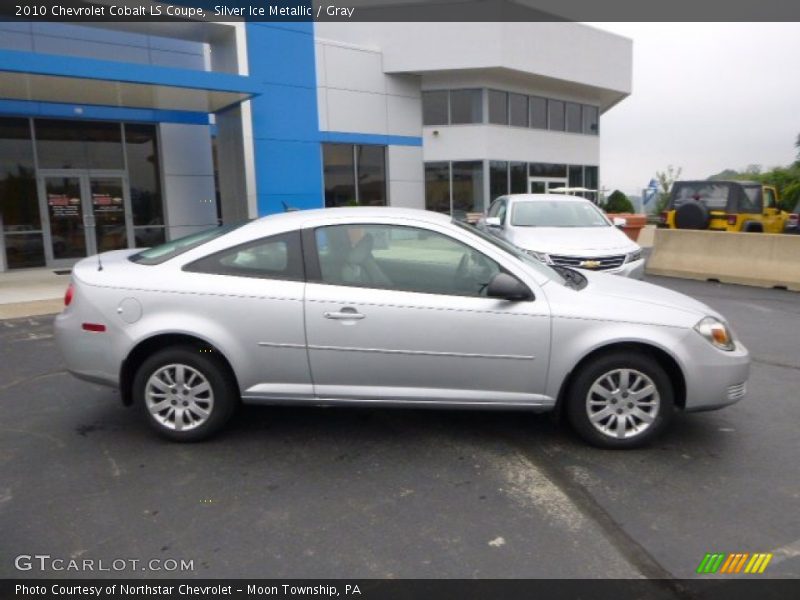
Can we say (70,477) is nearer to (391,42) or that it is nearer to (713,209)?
(713,209)

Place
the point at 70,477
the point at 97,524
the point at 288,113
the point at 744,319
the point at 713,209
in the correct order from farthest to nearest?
the point at 288,113 → the point at 713,209 → the point at 744,319 → the point at 70,477 → the point at 97,524

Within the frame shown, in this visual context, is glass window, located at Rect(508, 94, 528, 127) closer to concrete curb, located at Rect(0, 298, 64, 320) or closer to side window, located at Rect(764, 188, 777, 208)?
side window, located at Rect(764, 188, 777, 208)

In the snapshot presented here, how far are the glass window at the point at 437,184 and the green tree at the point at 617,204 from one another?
9633 millimetres

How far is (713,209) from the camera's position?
48.8 ft

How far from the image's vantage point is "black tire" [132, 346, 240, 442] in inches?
155

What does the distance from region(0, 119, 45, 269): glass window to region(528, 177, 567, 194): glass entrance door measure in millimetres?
16742

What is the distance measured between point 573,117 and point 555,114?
1423 mm

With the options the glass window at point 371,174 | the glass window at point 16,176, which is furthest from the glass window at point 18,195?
the glass window at point 371,174

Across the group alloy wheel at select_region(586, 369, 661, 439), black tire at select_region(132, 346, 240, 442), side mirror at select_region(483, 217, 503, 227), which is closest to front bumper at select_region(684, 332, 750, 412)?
alloy wheel at select_region(586, 369, 661, 439)

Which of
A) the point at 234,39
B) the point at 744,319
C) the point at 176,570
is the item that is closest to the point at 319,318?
the point at 176,570

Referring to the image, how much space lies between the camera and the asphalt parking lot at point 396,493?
Answer: 9.28 ft

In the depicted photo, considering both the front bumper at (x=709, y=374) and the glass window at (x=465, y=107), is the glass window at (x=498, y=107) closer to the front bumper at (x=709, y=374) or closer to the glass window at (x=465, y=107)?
the glass window at (x=465, y=107)

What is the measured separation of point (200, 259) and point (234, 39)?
12961 mm

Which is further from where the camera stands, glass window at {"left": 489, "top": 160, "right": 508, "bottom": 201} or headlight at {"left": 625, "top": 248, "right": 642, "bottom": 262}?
glass window at {"left": 489, "top": 160, "right": 508, "bottom": 201}
